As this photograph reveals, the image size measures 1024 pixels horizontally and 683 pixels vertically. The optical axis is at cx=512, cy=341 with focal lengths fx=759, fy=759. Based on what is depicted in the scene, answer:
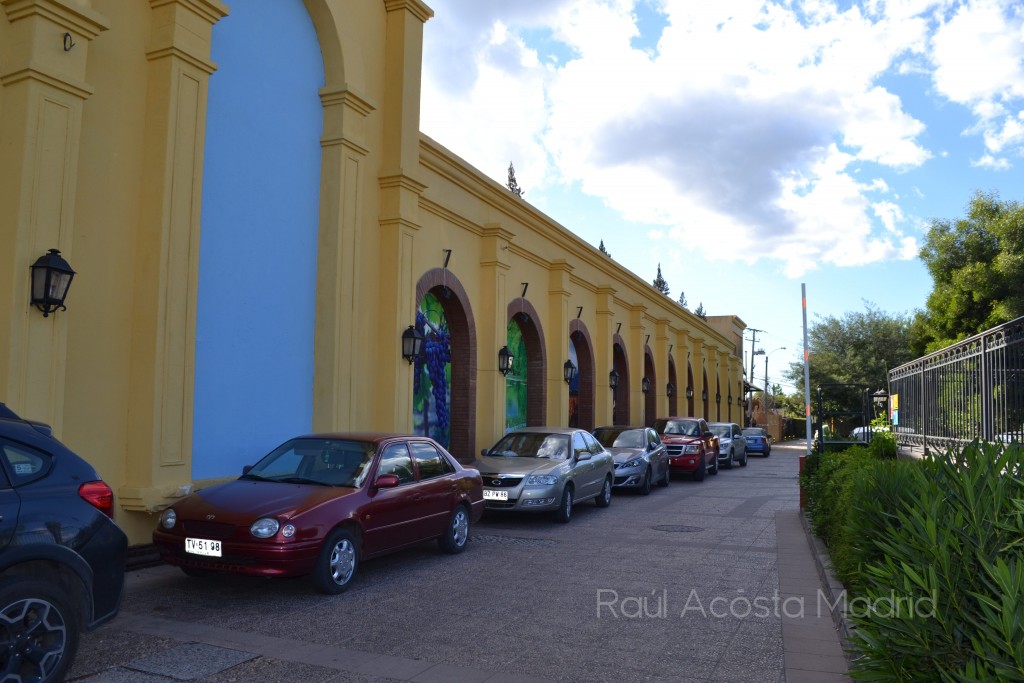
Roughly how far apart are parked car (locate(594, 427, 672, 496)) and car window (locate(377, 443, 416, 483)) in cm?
745

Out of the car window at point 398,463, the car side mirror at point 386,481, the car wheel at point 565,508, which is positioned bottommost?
the car wheel at point 565,508

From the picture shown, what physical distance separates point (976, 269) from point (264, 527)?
2168cm

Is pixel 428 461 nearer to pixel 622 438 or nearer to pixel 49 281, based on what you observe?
pixel 49 281

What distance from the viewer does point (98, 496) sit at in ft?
15.5

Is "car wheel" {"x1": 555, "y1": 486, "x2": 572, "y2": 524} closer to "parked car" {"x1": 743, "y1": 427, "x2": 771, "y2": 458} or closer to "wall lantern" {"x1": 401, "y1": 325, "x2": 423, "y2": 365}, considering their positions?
"wall lantern" {"x1": 401, "y1": 325, "x2": 423, "y2": 365}

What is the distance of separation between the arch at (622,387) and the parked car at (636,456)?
7.89 metres

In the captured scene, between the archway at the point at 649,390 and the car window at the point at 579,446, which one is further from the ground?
the archway at the point at 649,390

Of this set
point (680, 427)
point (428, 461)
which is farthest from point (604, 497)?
point (680, 427)

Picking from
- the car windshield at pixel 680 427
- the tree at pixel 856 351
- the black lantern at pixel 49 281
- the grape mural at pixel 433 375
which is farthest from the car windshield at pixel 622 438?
the tree at pixel 856 351

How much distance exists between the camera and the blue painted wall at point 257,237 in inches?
373

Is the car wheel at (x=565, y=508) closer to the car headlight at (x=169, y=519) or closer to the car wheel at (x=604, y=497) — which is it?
the car wheel at (x=604, y=497)

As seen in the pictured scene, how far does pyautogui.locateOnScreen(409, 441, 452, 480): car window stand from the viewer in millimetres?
8648

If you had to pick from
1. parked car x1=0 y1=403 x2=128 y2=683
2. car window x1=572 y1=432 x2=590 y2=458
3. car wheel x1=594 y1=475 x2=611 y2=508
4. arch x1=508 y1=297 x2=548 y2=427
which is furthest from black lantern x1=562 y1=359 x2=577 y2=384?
parked car x1=0 y1=403 x2=128 y2=683

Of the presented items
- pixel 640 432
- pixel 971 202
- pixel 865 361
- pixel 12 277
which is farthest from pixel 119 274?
pixel 865 361
